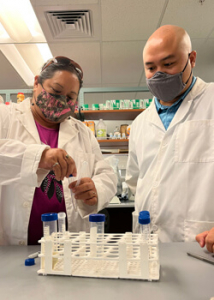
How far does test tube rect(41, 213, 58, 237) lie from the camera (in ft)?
2.65

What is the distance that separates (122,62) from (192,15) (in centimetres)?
147

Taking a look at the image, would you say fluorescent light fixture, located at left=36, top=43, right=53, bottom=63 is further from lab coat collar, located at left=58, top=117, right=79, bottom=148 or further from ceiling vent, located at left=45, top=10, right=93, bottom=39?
lab coat collar, located at left=58, top=117, right=79, bottom=148

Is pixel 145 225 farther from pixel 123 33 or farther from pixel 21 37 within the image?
pixel 21 37

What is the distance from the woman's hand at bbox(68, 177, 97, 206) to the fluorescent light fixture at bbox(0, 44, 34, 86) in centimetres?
333

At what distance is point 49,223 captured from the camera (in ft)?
2.79

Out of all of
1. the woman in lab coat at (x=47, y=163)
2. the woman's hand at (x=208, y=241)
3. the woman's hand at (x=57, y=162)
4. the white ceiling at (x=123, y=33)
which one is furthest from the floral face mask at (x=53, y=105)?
the white ceiling at (x=123, y=33)

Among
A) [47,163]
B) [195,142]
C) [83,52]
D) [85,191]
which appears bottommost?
[85,191]

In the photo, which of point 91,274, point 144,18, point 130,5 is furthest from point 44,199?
point 144,18

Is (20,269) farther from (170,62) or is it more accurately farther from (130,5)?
(130,5)

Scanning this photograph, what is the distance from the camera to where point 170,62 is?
1354mm

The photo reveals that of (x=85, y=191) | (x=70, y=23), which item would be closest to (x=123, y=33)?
(x=70, y=23)

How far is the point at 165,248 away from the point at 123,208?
1768 mm

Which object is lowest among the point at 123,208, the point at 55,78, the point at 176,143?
the point at 123,208

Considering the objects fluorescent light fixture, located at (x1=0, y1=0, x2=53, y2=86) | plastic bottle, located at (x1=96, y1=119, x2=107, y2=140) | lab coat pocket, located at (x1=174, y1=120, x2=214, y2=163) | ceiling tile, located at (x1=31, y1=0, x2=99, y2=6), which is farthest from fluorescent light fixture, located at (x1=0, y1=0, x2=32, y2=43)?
lab coat pocket, located at (x1=174, y1=120, x2=214, y2=163)
